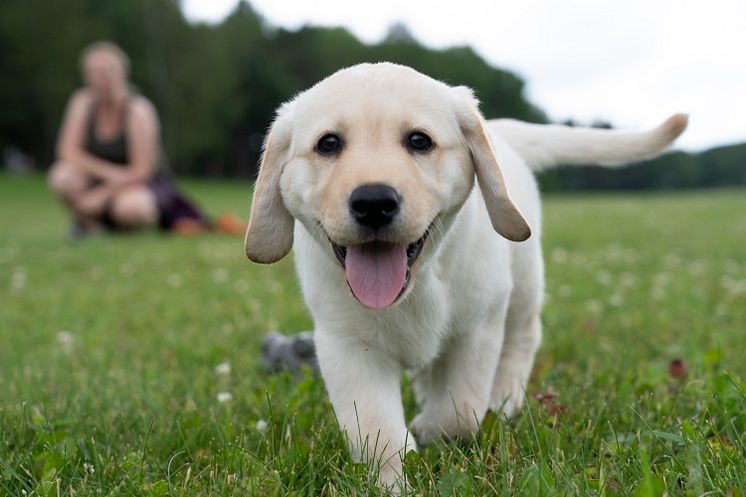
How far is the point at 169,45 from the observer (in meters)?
42.1

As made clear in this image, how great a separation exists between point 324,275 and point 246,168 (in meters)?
46.5

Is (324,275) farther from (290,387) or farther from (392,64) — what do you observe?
(290,387)

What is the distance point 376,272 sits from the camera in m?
2.17

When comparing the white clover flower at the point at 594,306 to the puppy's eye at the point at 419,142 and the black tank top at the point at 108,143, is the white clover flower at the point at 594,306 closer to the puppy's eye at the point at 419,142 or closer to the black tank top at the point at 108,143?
the puppy's eye at the point at 419,142

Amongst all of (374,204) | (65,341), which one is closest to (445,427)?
(374,204)

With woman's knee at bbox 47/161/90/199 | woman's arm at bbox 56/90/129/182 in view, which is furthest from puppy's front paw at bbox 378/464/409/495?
woman's knee at bbox 47/161/90/199

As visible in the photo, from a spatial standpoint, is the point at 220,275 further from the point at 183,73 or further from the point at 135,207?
the point at 183,73

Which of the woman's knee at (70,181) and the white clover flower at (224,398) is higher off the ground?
the white clover flower at (224,398)

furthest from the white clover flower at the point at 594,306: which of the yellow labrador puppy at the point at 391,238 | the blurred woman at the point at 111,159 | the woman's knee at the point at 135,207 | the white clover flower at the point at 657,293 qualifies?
the woman's knee at the point at 135,207

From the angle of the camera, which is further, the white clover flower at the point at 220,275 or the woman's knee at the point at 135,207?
the woman's knee at the point at 135,207

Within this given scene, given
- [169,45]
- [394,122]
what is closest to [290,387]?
[394,122]

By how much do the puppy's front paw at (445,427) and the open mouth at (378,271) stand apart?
0.57 m

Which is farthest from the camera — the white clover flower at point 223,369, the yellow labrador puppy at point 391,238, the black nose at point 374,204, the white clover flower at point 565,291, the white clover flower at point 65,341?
the white clover flower at point 565,291

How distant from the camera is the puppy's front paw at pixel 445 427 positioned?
8.20ft
